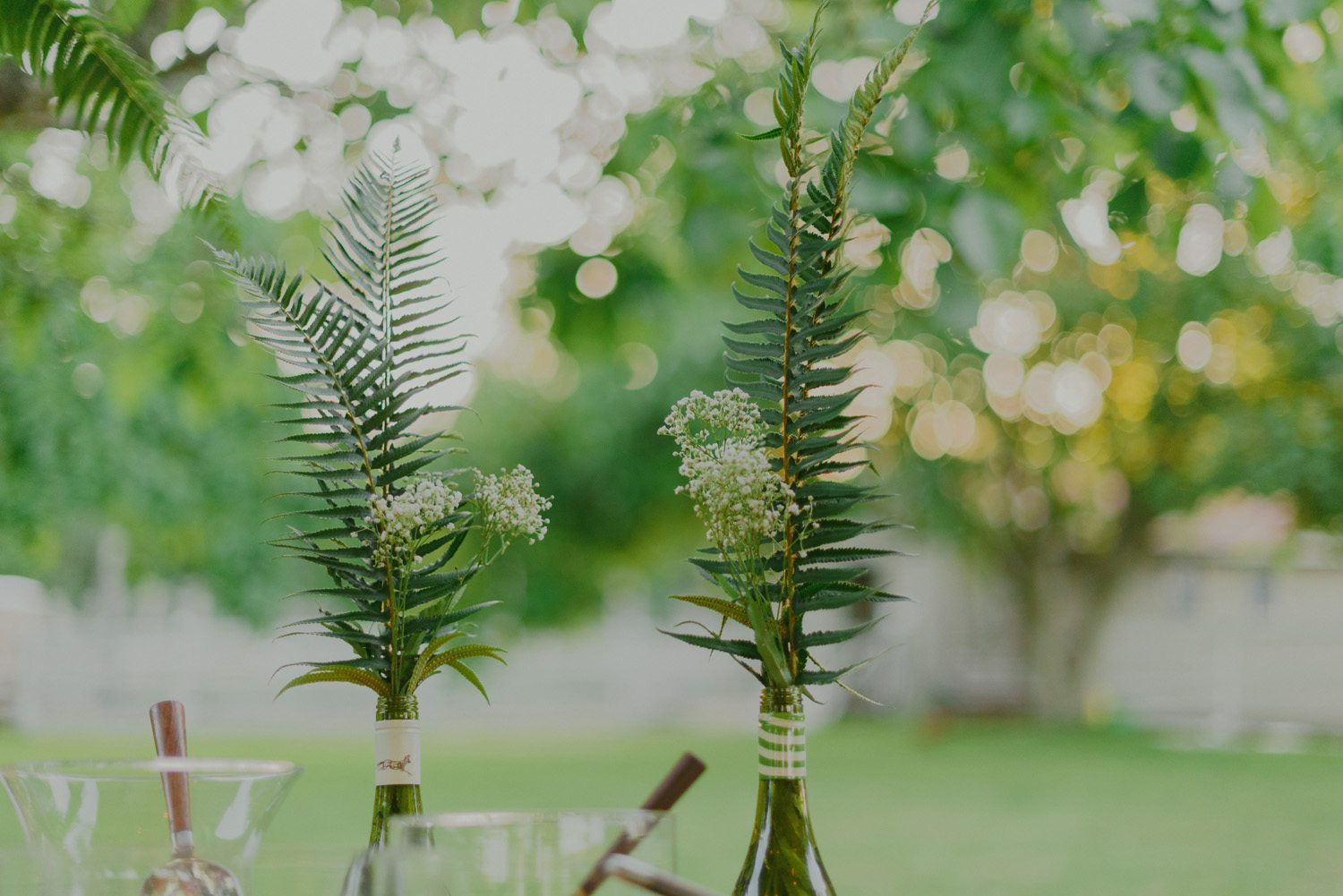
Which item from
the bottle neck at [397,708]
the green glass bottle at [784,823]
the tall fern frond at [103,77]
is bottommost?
the green glass bottle at [784,823]

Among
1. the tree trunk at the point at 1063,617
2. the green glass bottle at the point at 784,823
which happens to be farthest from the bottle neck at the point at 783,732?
the tree trunk at the point at 1063,617

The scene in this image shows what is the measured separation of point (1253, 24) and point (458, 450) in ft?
3.25

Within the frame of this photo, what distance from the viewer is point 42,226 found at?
94.7 inches

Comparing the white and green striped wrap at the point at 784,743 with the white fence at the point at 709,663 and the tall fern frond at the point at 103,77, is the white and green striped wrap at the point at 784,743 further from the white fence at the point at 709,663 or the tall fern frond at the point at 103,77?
the white fence at the point at 709,663

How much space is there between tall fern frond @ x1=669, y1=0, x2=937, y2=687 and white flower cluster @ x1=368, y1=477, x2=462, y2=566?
168mm

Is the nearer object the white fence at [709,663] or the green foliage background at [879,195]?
the green foliage background at [879,195]

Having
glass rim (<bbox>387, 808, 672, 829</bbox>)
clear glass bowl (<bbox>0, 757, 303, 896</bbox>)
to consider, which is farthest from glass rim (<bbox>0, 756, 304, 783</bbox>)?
glass rim (<bbox>387, 808, 672, 829</bbox>)

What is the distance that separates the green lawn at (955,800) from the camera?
16.0ft

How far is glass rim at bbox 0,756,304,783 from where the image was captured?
0.63 metres

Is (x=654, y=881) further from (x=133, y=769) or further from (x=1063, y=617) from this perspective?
(x=1063, y=617)

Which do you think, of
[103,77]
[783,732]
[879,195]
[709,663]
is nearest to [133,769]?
[783,732]

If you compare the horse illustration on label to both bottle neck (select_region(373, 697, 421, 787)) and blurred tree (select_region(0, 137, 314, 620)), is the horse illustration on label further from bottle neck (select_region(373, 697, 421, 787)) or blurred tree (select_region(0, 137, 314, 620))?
blurred tree (select_region(0, 137, 314, 620))

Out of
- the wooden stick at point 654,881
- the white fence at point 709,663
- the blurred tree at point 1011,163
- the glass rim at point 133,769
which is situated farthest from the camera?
the white fence at point 709,663

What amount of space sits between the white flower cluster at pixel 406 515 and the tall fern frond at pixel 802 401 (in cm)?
17
